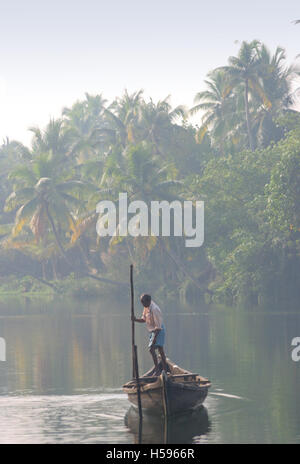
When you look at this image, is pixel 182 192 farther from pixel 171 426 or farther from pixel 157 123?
pixel 171 426

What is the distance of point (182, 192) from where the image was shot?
174ft

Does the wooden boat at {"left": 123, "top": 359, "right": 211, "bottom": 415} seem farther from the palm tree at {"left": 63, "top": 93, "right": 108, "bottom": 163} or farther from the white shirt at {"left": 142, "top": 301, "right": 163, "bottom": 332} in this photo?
the palm tree at {"left": 63, "top": 93, "right": 108, "bottom": 163}

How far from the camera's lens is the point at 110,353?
26.1 meters

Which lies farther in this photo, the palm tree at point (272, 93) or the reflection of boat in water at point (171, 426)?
the palm tree at point (272, 93)

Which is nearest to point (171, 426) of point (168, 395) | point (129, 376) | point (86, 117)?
point (168, 395)

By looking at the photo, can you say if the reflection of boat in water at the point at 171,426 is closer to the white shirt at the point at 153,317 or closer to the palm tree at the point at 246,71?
the white shirt at the point at 153,317

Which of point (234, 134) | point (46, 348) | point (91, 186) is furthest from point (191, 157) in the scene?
point (46, 348)

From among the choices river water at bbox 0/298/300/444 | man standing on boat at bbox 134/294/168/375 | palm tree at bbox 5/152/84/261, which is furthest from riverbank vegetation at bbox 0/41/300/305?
man standing on boat at bbox 134/294/168/375

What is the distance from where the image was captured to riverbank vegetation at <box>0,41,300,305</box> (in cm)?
4597

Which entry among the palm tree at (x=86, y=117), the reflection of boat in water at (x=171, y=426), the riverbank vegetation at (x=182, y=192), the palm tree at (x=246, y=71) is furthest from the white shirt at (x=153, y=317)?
the palm tree at (x=86, y=117)

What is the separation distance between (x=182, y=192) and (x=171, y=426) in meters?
38.3

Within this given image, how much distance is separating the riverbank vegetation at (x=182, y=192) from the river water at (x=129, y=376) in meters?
6.66

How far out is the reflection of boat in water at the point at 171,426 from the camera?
14.2 meters

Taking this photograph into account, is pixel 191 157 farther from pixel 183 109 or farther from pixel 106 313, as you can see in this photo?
pixel 106 313
